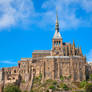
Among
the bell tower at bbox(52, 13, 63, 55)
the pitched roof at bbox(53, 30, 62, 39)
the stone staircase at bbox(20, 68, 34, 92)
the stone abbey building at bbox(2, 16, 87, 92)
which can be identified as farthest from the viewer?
the pitched roof at bbox(53, 30, 62, 39)

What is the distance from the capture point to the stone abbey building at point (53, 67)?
10900cm

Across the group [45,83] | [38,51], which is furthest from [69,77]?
[38,51]

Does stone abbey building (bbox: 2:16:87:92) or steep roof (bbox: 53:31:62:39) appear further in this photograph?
steep roof (bbox: 53:31:62:39)

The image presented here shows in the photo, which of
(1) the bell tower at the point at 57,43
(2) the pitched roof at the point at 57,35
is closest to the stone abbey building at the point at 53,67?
(1) the bell tower at the point at 57,43

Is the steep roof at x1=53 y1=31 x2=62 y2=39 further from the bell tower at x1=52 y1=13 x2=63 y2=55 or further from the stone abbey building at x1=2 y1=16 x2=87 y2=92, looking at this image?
the stone abbey building at x1=2 y1=16 x2=87 y2=92

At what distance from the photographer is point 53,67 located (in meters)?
110

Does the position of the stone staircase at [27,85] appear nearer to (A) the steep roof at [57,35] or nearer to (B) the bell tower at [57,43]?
(B) the bell tower at [57,43]

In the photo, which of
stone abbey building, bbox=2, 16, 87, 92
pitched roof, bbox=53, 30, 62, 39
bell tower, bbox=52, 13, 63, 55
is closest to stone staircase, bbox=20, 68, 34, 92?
stone abbey building, bbox=2, 16, 87, 92

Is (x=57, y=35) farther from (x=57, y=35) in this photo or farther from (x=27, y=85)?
(x=27, y=85)

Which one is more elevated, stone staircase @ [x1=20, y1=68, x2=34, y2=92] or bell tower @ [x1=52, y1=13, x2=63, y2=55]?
bell tower @ [x1=52, y1=13, x2=63, y2=55]

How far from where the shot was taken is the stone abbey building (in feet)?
358

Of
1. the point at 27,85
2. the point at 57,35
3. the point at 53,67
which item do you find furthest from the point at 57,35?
the point at 27,85

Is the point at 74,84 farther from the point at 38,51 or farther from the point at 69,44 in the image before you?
the point at 38,51

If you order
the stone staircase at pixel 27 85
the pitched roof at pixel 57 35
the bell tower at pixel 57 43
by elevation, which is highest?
the pitched roof at pixel 57 35
